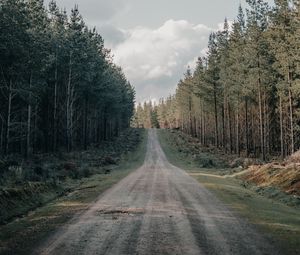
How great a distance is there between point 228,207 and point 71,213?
5.62 metres

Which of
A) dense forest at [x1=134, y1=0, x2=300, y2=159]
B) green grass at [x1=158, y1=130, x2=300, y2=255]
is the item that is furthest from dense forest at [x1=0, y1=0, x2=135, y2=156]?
green grass at [x1=158, y1=130, x2=300, y2=255]

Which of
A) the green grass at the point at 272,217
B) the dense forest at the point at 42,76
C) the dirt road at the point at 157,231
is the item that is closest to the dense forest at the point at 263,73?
the dense forest at the point at 42,76

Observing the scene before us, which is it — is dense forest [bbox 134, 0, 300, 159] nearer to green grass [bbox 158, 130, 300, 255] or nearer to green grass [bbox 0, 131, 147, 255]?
green grass [bbox 158, 130, 300, 255]

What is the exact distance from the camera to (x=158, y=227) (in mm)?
11281

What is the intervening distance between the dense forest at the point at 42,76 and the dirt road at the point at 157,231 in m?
21.2

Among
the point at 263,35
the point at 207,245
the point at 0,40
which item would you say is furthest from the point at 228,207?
the point at 263,35

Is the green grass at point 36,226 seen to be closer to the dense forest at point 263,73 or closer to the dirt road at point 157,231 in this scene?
the dirt road at point 157,231

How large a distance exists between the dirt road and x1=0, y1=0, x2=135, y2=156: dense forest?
21162 mm

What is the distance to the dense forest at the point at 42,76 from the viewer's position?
34.2m

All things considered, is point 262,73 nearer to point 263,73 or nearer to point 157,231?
point 263,73

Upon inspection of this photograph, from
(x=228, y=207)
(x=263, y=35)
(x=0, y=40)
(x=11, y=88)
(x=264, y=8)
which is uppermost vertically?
(x=264, y=8)

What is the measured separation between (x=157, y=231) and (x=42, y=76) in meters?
38.1

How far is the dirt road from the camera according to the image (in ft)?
29.8

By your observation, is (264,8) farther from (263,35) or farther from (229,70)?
(229,70)
